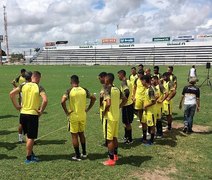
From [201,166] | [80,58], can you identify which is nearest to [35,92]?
[201,166]

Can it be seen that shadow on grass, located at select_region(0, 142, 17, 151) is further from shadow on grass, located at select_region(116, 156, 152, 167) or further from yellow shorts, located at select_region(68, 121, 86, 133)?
shadow on grass, located at select_region(116, 156, 152, 167)

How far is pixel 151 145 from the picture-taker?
30.5ft

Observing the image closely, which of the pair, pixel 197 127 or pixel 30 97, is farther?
pixel 197 127

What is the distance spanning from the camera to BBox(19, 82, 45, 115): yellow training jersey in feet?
24.4

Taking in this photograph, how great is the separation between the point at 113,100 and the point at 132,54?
118365 millimetres

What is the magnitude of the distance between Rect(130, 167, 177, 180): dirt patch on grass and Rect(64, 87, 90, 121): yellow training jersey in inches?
72.0

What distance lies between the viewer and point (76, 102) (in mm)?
7547

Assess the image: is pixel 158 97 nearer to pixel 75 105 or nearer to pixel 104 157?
pixel 104 157

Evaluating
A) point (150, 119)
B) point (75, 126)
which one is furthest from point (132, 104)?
point (75, 126)

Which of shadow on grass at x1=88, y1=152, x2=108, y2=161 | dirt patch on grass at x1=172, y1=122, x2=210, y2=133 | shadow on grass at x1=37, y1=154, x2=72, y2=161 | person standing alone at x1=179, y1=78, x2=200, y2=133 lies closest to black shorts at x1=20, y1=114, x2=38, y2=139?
shadow on grass at x1=37, y1=154, x2=72, y2=161

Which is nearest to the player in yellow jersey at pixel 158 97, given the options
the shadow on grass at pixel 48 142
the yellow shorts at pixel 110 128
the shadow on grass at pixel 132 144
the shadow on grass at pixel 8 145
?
the shadow on grass at pixel 132 144

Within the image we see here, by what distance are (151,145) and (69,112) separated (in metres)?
2.93

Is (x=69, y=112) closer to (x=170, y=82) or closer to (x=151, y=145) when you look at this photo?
(x=151, y=145)

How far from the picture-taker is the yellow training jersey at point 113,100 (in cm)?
734
